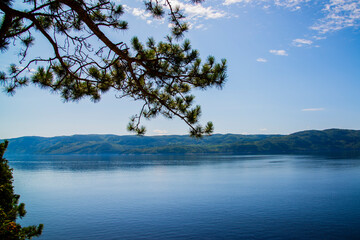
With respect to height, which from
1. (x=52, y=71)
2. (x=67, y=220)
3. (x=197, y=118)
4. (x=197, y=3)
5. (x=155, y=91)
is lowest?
(x=67, y=220)

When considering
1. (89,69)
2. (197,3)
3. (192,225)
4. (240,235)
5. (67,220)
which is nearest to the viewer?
(197,3)

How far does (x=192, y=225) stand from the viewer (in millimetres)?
23453

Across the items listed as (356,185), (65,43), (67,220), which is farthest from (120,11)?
(356,185)

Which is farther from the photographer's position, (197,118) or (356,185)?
(356,185)

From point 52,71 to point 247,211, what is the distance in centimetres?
2521

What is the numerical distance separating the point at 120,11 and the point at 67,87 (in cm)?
321

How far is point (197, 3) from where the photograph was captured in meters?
6.77

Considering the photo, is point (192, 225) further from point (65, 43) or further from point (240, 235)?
point (65, 43)

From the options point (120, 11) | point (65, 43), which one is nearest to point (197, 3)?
point (120, 11)

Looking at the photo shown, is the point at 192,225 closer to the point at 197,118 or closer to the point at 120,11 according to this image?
the point at 197,118

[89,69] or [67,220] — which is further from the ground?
[89,69]

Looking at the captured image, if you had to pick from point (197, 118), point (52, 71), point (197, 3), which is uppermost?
point (197, 3)

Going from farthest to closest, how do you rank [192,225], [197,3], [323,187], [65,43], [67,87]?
[323,187] < [192,225] < [67,87] < [65,43] < [197,3]

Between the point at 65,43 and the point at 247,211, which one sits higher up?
the point at 65,43
